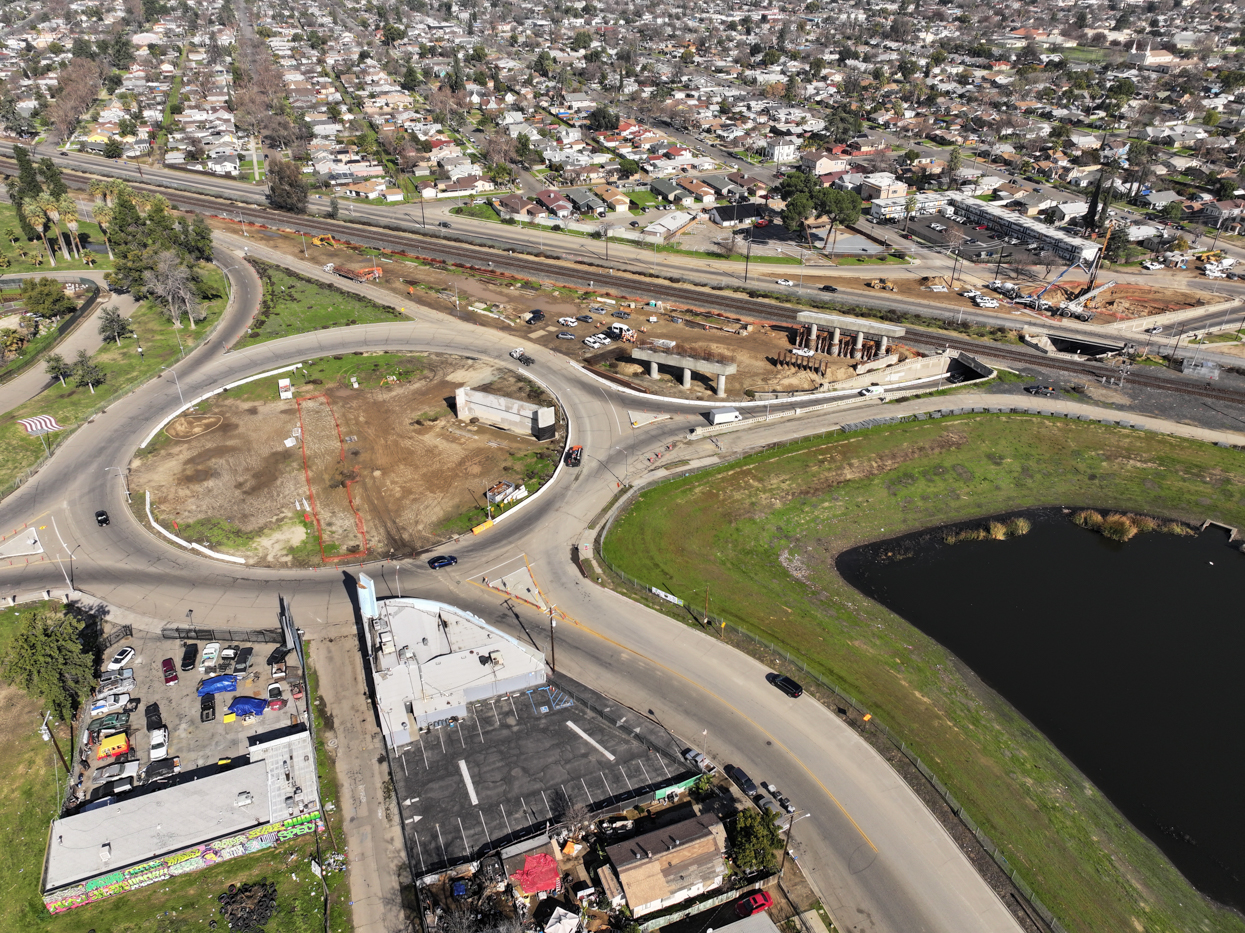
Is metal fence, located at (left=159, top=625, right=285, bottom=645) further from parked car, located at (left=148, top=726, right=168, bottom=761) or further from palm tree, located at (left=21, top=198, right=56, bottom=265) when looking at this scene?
palm tree, located at (left=21, top=198, right=56, bottom=265)

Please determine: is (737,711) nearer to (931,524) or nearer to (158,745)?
(931,524)

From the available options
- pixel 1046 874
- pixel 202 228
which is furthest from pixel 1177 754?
pixel 202 228

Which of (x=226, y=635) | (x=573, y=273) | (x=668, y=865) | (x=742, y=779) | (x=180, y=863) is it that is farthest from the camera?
(x=573, y=273)

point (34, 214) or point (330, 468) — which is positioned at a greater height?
point (34, 214)

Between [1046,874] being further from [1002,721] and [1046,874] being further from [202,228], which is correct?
[202,228]

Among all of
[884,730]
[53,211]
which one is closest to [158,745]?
[884,730]
